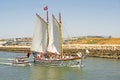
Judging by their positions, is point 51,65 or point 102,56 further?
point 102,56

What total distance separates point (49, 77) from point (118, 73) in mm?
10048

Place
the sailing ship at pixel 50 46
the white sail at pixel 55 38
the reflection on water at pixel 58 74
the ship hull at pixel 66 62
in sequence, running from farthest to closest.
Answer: the white sail at pixel 55 38
the sailing ship at pixel 50 46
the ship hull at pixel 66 62
the reflection on water at pixel 58 74

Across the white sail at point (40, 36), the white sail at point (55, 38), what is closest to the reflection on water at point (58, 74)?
the white sail at point (55, 38)

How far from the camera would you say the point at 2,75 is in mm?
46406

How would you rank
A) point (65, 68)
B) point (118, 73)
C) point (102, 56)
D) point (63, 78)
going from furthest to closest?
point (102, 56)
point (65, 68)
point (118, 73)
point (63, 78)

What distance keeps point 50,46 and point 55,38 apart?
2.04 meters

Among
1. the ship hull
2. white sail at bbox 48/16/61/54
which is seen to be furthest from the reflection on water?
white sail at bbox 48/16/61/54

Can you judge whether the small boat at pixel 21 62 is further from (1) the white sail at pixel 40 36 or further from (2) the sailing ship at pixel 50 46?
(1) the white sail at pixel 40 36

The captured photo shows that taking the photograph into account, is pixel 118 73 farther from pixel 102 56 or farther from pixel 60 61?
pixel 102 56

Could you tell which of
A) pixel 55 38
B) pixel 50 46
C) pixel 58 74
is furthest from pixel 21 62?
pixel 58 74

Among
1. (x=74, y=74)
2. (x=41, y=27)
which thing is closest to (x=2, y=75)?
(x=74, y=74)

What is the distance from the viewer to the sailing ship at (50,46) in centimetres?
5633

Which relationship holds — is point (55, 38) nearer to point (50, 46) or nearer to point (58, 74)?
point (50, 46)

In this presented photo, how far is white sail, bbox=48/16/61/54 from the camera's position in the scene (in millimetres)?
57844
